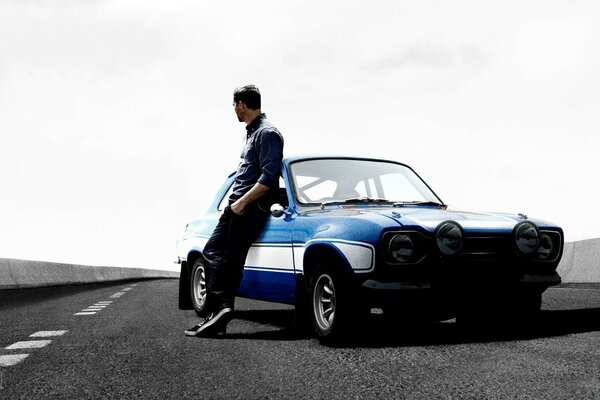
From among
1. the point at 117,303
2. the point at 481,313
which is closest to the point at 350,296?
the point at 481,313

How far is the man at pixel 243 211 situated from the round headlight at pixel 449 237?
1618mm

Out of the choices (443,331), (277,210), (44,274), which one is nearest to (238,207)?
(277,210)

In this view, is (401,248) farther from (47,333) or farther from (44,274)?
(44,274)

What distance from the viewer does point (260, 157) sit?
6.76 metres

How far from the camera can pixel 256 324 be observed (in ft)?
25.7

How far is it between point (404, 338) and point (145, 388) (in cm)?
250

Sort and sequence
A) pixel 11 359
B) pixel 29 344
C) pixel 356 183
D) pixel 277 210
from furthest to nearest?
pixel 356 183, pixel 277 210, pixel 29 344, pixel 11 359

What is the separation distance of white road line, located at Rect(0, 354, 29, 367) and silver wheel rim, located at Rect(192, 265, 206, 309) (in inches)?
121

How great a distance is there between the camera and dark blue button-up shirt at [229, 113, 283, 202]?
21.9 feet

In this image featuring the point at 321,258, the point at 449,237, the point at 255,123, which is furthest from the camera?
the point at 255,123

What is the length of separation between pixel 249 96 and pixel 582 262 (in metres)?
10.3

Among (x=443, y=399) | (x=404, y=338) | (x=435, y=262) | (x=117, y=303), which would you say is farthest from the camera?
(x=117, y=303)

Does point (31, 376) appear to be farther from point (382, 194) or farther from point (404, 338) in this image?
point (382, 194)

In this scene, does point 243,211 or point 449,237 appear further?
point 243,211
